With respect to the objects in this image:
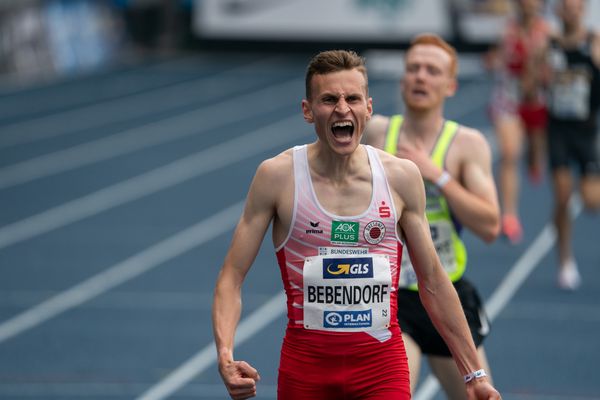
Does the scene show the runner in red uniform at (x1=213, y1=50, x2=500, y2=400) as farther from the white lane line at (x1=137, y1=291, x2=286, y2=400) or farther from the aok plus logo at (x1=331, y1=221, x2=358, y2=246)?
the white lane line at (x1=137, y1=291, x2=286, y2=400)

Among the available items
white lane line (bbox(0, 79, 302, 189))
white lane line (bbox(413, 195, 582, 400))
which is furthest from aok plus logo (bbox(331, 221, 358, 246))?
white lane line (bbox(0, 79, 302, 189))

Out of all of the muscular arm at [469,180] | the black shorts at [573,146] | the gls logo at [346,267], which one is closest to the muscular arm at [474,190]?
the muscular arm at [469,180]

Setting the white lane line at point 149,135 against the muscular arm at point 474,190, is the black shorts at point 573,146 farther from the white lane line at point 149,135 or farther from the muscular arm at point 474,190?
the white lane line at point 149,135

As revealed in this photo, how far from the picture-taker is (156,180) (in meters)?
15.1

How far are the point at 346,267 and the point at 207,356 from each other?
14.0ft

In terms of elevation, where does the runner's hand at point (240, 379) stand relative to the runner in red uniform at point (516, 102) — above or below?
below

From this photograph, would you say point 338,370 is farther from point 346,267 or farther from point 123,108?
point 123,108

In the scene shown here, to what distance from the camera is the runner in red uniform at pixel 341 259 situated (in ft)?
13.0

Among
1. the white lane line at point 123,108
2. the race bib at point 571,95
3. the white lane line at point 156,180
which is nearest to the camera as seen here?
the race bib at point 571,95

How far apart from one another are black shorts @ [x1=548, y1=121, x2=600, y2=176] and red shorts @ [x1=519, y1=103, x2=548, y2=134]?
0.40 meters

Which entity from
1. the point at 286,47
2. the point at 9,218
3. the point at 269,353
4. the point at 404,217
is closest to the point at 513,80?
the point at 269,353

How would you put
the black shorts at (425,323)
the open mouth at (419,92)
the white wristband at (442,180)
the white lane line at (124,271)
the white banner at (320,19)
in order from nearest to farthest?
the white wristband at (442,180) → the black shorts at (425,323) → the open mouth at (419,92) → the white lane line at (124,271) → the white banner at (320,19)

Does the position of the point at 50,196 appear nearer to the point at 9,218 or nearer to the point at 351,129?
the point at 9,218

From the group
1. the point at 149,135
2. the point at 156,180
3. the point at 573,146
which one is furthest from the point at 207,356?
the point at 149,135
